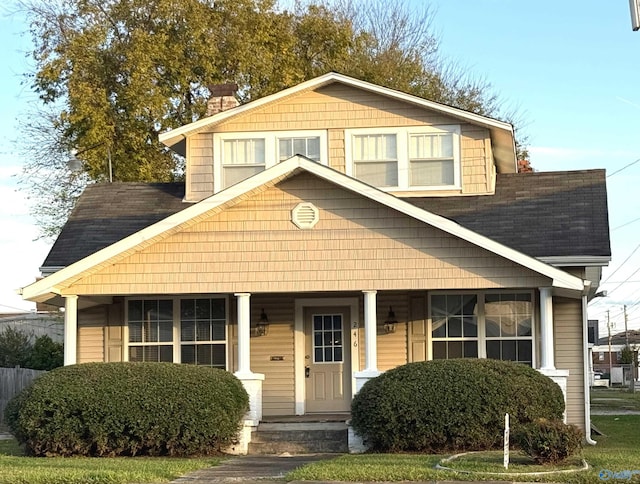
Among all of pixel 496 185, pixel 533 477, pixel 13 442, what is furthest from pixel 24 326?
pixel 533 477

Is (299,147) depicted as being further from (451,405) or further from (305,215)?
(451,405)

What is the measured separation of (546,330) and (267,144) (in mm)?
6693

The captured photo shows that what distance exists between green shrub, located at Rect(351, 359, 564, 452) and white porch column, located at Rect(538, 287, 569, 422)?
799mm

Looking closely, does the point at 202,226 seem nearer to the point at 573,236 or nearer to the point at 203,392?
the point at 203,392

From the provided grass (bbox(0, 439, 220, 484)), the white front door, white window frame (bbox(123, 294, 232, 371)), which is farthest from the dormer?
grass (bbox(0, 439, 220, 484))

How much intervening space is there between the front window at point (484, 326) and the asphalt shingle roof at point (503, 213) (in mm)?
1148

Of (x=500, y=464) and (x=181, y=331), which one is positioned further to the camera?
(x=181, y=331)

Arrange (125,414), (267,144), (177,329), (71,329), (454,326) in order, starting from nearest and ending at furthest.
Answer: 1. (125,414)
2. (71,329)
3. (454,326)
4. (177,329)
5. (267,144)

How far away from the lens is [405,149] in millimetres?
19812

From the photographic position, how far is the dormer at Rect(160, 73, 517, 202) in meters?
19.7

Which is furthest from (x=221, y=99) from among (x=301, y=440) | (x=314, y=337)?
(x=301, y=440)

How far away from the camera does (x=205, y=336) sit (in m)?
19.1

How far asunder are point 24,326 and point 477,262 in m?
34.6

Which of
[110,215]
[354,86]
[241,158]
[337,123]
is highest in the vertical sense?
[354,86]
